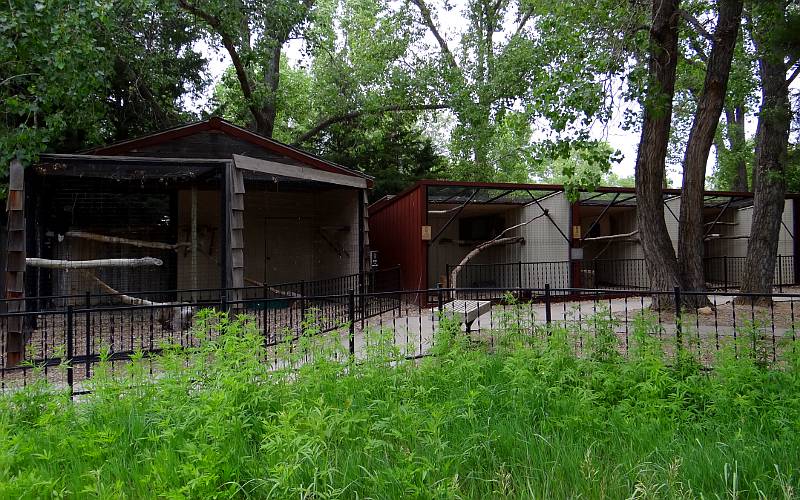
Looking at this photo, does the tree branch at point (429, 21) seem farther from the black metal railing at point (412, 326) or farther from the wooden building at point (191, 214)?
the black metal railing at point (412, 326)

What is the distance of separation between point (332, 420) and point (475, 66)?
2059 centimetres

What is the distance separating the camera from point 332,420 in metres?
3.55

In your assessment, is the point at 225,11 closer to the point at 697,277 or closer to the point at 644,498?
the point at 697,277

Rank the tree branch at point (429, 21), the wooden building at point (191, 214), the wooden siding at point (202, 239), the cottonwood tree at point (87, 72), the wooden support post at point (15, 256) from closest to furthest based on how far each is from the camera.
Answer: the wooden support post at point (15, 256)
the cottonwood tree at point (87, 72)
the wooden building at point (191, 214)
the wooden siding at point (202, 239)
the tree branch at point (429, 21)

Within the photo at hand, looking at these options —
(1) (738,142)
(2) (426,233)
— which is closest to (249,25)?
(2) (426,233)

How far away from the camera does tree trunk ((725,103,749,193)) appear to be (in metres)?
22.0

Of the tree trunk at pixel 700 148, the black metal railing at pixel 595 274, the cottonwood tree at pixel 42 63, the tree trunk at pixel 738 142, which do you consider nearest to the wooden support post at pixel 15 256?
the cottonwood tree at pixel 42 63

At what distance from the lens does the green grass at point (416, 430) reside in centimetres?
307

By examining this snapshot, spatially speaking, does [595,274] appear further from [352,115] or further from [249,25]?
[249,25]

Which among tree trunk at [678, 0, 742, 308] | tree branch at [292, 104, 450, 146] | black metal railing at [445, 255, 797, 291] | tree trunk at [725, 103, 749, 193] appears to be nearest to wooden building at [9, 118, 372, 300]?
black metal railing at [445, 255, 797, 291]

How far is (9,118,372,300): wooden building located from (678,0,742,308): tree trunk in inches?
283

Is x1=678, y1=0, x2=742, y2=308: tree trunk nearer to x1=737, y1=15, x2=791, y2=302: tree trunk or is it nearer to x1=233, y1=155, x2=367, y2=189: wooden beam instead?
x1=737, y1=15, x2=791, y2=302: tree trunk

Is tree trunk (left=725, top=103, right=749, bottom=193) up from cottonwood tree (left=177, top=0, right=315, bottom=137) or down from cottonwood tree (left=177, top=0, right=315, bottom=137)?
down

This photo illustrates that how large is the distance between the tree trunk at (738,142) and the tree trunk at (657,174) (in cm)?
1335
